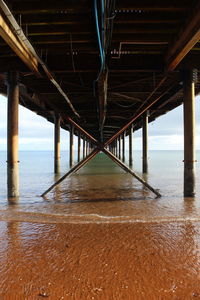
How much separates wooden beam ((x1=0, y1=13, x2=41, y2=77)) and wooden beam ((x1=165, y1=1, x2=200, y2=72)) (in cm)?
338

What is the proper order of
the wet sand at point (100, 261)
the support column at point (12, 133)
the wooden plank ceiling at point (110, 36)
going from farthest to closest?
the support column at point (12, 133) → the wooden plank ceiling at point (110, 36) → the wet sand at point (100, 261)

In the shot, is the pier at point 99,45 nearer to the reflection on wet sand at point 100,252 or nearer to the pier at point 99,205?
the pier at point 99,205

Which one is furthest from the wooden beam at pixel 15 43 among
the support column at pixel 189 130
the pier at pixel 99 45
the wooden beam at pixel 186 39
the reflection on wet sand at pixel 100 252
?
the support column at pixel 189 130

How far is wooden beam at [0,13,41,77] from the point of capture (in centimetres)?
360

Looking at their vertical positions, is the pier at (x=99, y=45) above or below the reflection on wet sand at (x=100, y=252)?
above

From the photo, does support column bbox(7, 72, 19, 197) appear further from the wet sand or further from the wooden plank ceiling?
the wet sand

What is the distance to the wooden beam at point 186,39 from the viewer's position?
3.55 m

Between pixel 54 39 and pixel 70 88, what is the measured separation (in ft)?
10.6

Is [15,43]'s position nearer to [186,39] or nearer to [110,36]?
[110,36]

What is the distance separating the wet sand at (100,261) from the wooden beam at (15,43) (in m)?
3.67

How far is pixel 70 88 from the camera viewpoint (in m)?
7.84

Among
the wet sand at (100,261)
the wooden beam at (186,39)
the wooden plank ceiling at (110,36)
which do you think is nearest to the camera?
the wet sand at (100,261)

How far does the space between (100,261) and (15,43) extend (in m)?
4.36

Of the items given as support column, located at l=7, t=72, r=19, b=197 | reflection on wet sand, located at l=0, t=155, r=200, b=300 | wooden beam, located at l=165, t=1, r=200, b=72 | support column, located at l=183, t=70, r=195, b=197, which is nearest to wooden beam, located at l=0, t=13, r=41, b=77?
support column, located at l=7, t=72, r=19, b=197
